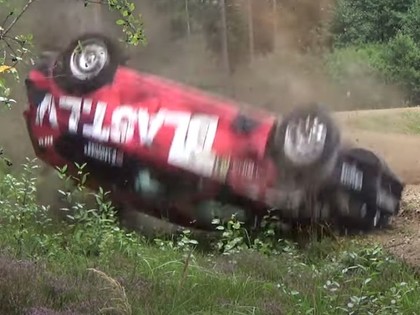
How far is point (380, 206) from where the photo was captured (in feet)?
25.5

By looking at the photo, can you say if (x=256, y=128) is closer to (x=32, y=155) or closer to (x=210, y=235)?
(x=210, y=235)

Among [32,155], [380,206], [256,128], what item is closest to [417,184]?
[380,206]

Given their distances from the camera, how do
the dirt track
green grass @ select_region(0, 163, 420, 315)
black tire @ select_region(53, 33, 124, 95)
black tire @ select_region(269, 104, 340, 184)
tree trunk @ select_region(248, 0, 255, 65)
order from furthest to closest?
black tire @ select_region(53, 33, 124, 95) → tree trunk @ select_region(248, 0, 255, 65) → the dirt track → black tire @ select_region(269, 104, 340, 184) → green grass @ select_region(0, 163, 420, 315)

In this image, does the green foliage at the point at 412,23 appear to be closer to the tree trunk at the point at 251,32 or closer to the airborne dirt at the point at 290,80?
the airborne dirt at the point at 290,80

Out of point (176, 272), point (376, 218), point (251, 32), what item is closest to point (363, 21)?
point (251, 32)

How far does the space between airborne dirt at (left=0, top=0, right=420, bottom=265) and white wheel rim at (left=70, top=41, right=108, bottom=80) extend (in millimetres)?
181

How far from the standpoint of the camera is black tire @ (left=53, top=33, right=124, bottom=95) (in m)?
8.23

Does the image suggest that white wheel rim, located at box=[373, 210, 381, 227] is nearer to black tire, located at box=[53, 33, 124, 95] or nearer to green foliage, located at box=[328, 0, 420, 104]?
green foliage, located at box=[328, 0, 420, 104]

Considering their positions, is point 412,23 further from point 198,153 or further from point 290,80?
point 198,153

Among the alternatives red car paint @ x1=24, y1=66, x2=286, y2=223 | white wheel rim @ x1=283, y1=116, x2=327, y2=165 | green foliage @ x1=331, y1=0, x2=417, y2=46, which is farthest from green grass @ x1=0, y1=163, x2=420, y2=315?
green foliage @ x1=331, y1=0, x2=417, y2=46

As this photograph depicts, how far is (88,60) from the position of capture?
27.4ft

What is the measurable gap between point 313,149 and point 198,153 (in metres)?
1.02

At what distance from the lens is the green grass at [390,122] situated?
7.64m

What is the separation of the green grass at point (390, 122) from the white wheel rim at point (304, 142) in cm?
31
